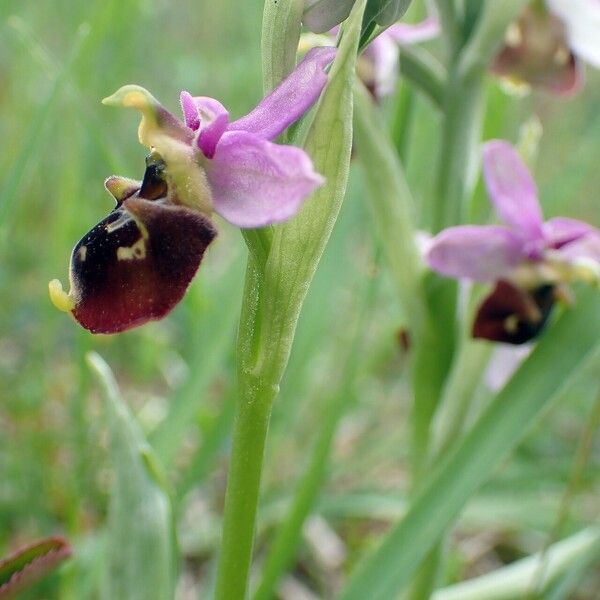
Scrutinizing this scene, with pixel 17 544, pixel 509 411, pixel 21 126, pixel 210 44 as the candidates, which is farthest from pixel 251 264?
pixel 210 44

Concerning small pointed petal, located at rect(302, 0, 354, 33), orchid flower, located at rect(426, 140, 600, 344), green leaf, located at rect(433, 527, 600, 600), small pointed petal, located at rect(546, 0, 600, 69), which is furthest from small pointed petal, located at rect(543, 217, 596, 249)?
small pointed petal, located at rect(302, 0, 354, 33)

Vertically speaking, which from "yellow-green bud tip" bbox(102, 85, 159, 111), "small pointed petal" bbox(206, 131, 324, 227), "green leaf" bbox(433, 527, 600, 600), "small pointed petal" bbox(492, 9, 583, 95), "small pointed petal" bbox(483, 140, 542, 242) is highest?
"yellow-green bud tip" bbox(102, 85, 159, 111)

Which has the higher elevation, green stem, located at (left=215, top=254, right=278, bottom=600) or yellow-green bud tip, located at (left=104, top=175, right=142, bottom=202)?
yellow-green bud tip, located at (left=104, top=175, right=142, bottom=202)

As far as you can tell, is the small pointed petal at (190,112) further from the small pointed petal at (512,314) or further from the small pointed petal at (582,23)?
the small pointed petal at (582,23)

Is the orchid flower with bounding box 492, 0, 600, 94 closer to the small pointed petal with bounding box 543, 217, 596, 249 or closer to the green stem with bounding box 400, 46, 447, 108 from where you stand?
the green stem with bounding box 400, 46, 447, 108

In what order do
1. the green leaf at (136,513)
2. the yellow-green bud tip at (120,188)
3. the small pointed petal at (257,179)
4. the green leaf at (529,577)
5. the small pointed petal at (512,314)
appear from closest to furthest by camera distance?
1. the small pointed petal at (257,179)
2. the yellow-green bud tip at (120,188)
3. the green leaf at (136,513)
4. the small pointed petal at (512,314)
5. the green leaf at (529,577)

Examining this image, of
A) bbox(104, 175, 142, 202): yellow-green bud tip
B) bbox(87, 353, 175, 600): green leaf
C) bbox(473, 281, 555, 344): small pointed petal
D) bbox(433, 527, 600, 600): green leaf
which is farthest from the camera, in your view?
bbox(433, 527, 600, 600): green leaf

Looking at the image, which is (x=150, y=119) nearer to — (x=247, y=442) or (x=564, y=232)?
(x=247, y=442)

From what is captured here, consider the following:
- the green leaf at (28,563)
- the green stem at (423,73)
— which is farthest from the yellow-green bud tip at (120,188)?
the green stem at (423,73)
